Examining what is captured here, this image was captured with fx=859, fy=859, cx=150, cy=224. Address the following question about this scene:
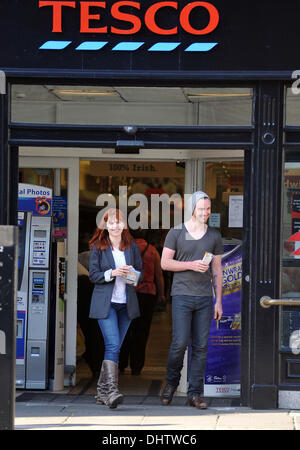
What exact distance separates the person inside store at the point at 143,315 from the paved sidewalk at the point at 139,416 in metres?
1.42

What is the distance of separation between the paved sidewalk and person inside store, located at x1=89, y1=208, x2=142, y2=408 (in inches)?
10.0

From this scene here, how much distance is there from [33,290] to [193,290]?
184cm

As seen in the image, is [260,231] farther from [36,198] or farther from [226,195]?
[36,198]

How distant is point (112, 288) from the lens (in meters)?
7.91

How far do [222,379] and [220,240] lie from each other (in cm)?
147

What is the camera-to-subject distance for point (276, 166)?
305 inches

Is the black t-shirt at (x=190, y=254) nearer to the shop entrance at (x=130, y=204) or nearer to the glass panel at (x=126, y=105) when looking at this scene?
the shop entrance at (x=130, y=204)

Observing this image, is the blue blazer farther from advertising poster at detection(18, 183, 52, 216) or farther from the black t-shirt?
advertising poster at detection(18, 183, 52, 216)

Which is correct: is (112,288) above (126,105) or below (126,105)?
below

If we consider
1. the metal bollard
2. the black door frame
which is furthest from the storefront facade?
the metal bollard

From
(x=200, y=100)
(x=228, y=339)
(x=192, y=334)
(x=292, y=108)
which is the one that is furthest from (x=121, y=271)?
(x=292, y=108)

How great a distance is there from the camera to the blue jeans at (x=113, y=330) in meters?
7.82
